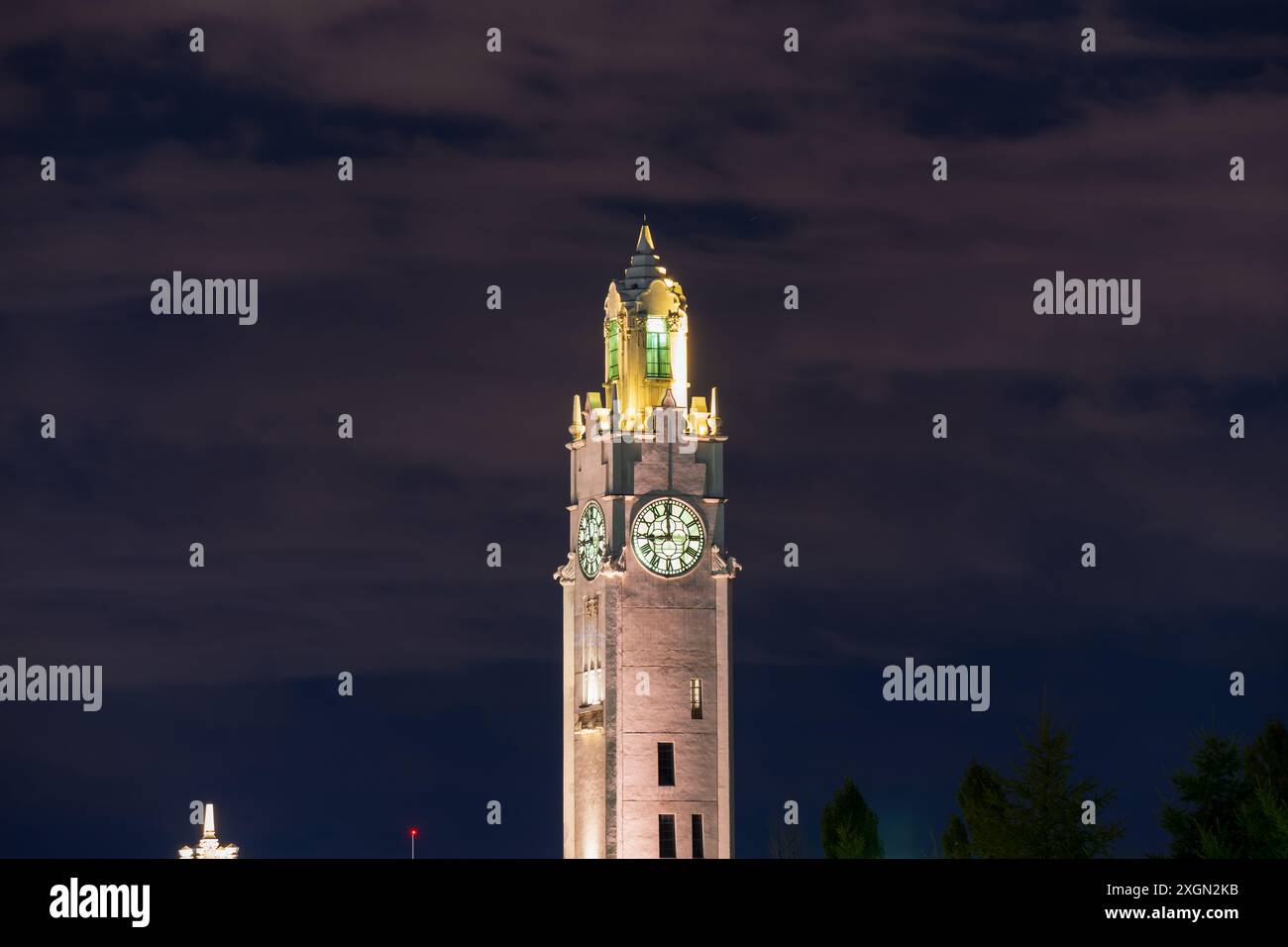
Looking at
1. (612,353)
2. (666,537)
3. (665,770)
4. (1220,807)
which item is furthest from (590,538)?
(1220,807)

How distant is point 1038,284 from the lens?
463 feet

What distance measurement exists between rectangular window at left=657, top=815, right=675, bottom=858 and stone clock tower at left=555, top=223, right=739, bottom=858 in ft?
0.22

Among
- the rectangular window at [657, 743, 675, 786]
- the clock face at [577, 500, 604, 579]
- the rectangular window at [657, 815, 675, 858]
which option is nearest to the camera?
the rectangular window at [657, 815, 675, 858]

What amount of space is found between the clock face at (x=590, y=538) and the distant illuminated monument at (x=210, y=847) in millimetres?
25261

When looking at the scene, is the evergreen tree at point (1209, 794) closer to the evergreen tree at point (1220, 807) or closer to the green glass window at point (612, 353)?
the evergreen tree at point (1220, 807)

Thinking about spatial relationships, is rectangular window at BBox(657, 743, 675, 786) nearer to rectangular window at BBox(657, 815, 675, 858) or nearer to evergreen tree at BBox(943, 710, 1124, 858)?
rectangular window at BBox(657, 815, 675, 858)

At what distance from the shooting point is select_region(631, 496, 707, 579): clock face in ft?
554

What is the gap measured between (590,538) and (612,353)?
30.7 ft

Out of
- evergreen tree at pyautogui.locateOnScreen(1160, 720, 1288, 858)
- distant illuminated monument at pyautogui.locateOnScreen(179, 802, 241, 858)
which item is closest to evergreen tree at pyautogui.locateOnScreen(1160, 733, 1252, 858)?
evergreen tree at pyautogui.locateOnScreen(1160, 720, 1288, 858)

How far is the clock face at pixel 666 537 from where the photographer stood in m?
169
